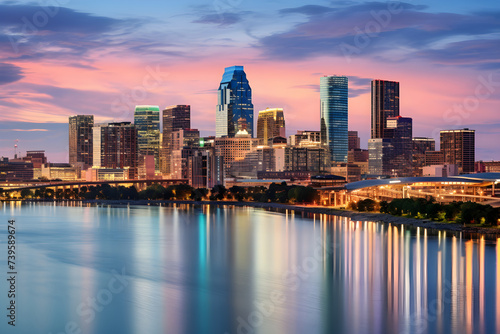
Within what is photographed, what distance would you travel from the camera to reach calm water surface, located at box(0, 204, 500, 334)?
1113 inches

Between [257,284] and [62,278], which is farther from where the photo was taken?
[62,278]

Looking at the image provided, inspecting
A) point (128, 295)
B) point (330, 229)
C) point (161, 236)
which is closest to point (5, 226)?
point (161, 236)

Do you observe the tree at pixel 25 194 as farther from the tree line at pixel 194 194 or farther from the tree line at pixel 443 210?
the tree line at pixel 443 210

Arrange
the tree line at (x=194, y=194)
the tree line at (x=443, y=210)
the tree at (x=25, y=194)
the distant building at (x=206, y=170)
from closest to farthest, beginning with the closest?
the tree line at (x=443, y=210), the tree line at (x=194, y=194), the tree at (x=25, y=194), the distant building at (x=206, y=170)

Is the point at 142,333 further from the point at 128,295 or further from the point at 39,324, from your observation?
the point at 128,295

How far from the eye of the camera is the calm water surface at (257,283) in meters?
28.3

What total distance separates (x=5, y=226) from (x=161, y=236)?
2375 cm

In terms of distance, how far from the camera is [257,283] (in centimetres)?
3694

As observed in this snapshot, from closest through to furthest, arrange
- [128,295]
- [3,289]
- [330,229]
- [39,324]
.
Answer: [39,324] → [128,295] → [3,289] → [330,229]

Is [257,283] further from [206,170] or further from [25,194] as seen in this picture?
[25,194]

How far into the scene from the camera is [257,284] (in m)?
36.7

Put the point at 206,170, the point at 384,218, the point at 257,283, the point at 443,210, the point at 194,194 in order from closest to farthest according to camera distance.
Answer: the point at 257,283 < the point at 443,210 < the point at 384,218 < the point at 194,194 < the point at 206,170

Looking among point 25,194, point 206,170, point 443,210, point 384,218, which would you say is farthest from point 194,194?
point 443,210

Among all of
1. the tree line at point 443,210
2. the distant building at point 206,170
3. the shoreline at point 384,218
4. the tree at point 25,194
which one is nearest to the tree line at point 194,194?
the tree at point 25,194
